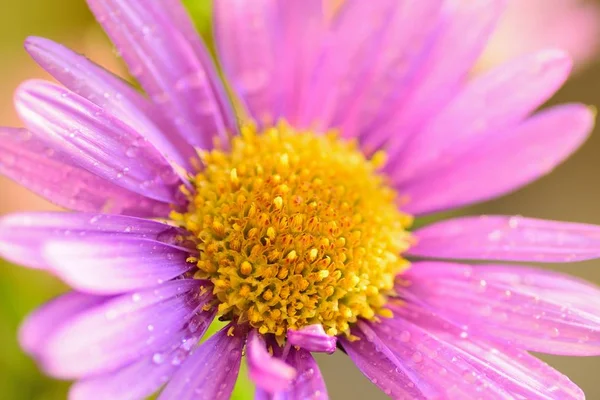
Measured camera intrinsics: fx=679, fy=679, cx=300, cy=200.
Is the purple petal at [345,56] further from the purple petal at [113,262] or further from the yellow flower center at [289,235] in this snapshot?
the purple petal at [113,262]

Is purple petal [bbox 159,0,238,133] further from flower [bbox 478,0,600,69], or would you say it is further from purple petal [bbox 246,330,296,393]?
flower [bbox 478,0,600,69]

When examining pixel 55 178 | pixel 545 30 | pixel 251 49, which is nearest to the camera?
pixel 55 178

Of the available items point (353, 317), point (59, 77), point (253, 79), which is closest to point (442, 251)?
point (353, 317)

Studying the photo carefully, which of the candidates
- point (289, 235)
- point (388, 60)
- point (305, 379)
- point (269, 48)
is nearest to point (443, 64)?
point (388, 60)

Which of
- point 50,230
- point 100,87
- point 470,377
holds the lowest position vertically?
point 470,377

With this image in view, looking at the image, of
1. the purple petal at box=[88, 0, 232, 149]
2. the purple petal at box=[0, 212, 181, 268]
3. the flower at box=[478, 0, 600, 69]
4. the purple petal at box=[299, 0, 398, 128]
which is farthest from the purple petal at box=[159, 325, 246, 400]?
the flower at box=[478, 0, 600, 69]

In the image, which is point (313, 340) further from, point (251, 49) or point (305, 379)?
point (251, 49)

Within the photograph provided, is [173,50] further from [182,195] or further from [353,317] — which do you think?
[353,317]
